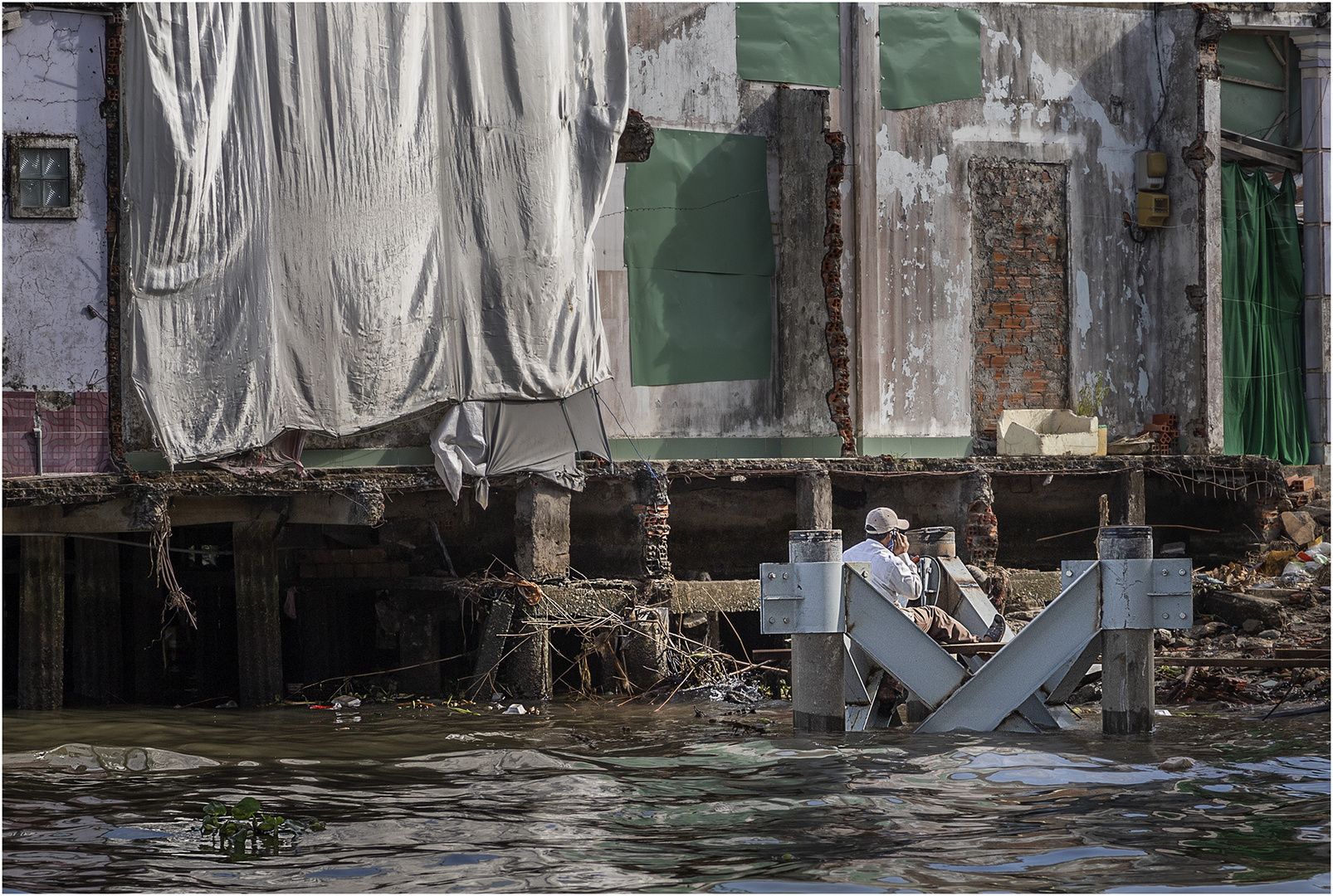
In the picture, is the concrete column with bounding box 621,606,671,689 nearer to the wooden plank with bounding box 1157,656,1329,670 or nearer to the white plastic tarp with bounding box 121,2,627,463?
the white plastic tarp with bounding box 121,2,627,463

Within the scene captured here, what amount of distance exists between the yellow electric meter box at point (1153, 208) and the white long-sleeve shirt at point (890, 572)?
310 inches

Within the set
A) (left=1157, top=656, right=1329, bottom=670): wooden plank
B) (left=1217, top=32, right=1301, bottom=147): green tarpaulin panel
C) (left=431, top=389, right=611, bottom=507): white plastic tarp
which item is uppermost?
(left=1217, top=32, right=1301, bottom=147): green tarpaulin panel

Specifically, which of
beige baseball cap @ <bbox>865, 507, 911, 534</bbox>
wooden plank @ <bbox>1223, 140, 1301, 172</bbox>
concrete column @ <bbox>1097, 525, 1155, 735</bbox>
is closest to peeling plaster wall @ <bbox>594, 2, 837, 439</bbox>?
beige baseball cap @ <bbox>865, 507, 911, 534</bbox>

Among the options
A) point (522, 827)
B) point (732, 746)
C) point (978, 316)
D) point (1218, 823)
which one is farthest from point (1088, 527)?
point (522, 827)

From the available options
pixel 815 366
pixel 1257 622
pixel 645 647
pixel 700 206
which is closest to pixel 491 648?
pixel 645 647

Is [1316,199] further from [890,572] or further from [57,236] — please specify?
[57,236]

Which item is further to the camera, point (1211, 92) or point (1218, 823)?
point (1211, 92)

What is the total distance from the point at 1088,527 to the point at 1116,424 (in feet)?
4.03

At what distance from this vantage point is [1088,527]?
1549cm

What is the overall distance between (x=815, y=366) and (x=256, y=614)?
6.15 metres

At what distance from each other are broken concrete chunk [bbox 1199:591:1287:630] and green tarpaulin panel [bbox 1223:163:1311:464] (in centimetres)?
236

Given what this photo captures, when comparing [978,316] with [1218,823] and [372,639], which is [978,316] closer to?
[372,639]

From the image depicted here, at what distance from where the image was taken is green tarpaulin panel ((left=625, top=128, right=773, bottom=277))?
47.9 feet

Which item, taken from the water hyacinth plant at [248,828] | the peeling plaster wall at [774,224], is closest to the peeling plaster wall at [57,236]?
the peeling plaster wall at [774,224]
